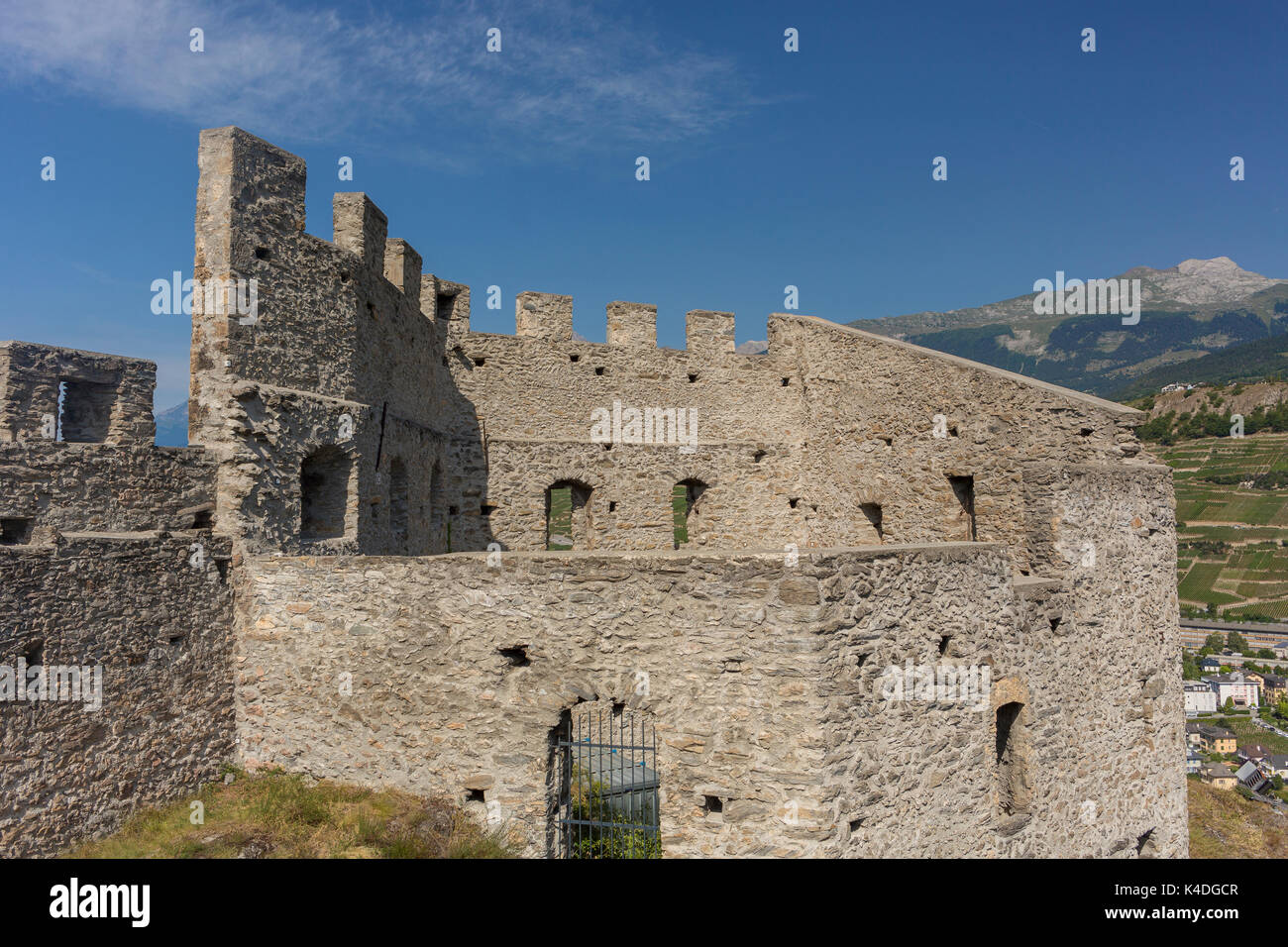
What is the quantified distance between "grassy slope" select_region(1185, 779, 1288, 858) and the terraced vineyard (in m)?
78.6

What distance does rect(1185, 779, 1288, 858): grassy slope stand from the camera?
1314cm

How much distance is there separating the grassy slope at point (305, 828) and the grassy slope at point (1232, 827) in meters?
11.4

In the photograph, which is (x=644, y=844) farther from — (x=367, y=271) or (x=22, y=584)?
(x=367, y=271)

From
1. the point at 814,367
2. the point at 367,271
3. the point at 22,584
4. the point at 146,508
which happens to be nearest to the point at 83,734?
the point at 22,584

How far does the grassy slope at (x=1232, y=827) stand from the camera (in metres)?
13.1

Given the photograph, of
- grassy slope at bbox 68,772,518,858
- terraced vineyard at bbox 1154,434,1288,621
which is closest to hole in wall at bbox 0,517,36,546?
grassy slope at bbox 68,772,518,858

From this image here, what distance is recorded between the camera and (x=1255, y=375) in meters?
112

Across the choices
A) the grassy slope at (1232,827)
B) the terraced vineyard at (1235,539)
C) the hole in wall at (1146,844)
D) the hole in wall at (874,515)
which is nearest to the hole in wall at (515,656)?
the hole in wall at (874,515)

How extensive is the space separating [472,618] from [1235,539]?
98183 mm

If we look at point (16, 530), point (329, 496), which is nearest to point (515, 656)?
point (329, 496)

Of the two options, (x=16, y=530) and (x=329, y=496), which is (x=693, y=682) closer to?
Answer: (x=329, y=496)

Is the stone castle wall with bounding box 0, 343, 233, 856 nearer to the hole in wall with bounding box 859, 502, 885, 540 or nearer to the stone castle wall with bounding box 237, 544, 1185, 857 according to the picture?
the stone castle wall with bounding box 237, 544, 1185, 857

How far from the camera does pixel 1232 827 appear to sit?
13945mm
